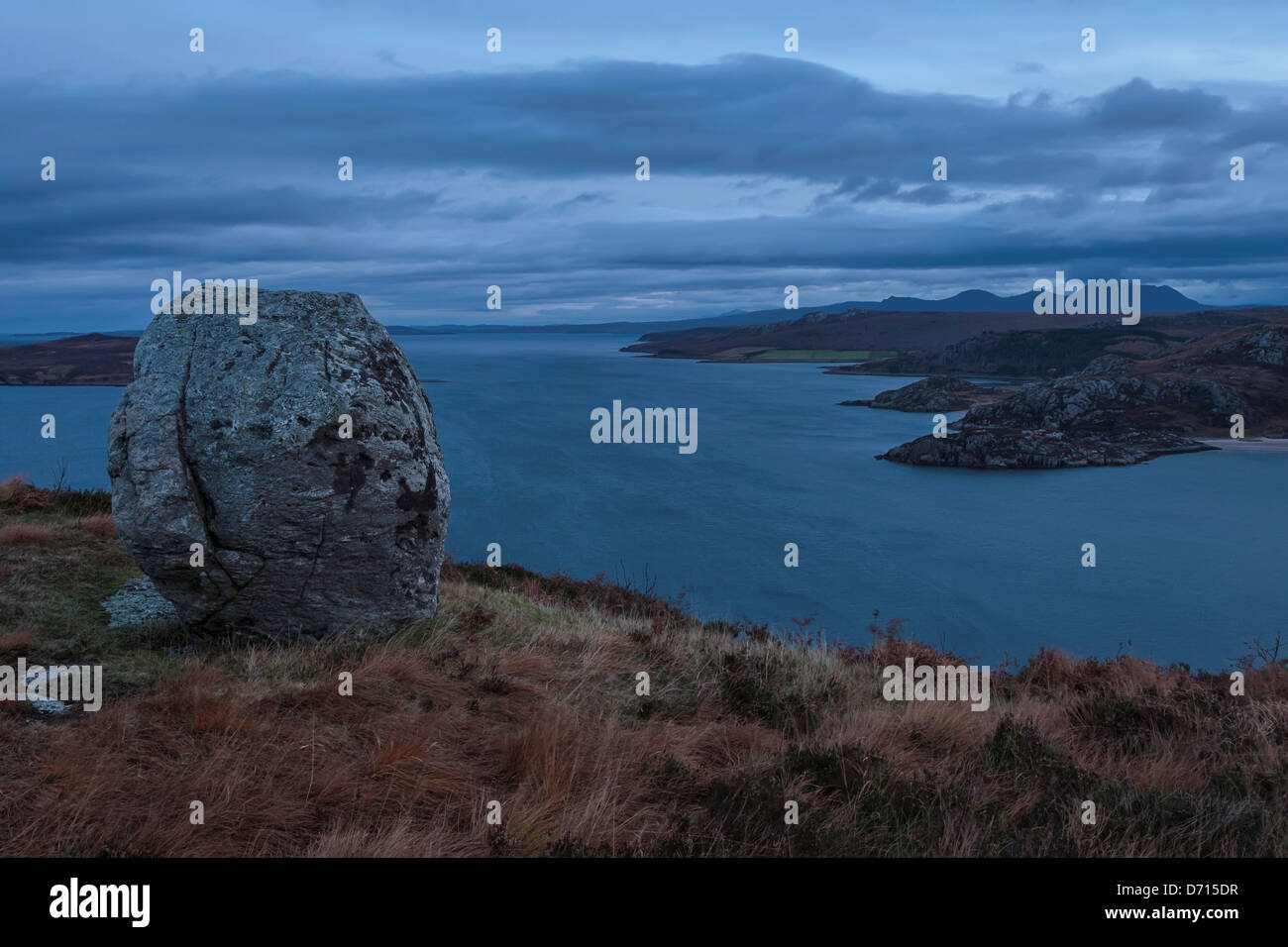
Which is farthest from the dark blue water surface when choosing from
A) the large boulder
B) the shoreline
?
the large boulder

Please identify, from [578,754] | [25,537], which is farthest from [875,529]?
[578,754]

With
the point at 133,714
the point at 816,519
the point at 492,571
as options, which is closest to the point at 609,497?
the point at 816,519

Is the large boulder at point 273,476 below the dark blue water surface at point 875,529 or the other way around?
the other way around

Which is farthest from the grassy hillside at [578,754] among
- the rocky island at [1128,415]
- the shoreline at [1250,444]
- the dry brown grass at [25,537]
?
the shoreline at [1250,444]

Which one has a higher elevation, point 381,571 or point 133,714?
point 381,571

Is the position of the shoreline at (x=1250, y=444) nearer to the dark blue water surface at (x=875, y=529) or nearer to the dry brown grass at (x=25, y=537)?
the dark blue water surface at (x=875, y=529)

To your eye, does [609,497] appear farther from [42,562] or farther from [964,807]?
[964,807]
